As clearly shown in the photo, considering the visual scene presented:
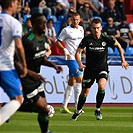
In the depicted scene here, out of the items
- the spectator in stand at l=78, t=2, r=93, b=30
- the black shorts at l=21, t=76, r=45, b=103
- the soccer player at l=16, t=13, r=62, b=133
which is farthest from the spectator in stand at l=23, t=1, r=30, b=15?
the black shorts at l=21, t=76, r=45, b=103

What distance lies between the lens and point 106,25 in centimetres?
2253

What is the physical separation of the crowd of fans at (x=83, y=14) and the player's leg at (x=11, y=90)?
12.4 meters

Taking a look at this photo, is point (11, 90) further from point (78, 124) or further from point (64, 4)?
point (64, 4)

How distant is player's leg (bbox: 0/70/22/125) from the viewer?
29.4 ft

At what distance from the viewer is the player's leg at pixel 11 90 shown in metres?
8.97

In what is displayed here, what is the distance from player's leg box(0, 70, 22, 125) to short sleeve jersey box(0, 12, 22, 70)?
107 mm

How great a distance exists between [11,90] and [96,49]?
473cm

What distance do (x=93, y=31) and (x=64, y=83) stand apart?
5272 millimetres

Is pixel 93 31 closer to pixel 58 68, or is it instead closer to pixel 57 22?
pixel 58 68

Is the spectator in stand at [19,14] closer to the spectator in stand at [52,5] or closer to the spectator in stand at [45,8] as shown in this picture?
the spectator in stand at [45,8]

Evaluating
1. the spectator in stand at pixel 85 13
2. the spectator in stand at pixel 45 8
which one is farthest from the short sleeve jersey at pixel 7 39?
the spectator in stand at pixel 45 8

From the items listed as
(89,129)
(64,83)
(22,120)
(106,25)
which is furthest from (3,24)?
(106,25)

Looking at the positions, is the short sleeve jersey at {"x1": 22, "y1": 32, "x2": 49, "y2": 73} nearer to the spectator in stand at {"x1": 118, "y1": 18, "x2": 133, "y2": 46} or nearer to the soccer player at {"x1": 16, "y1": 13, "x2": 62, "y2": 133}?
the soccer player at {"x1": 16, "y1": 13, "x2": 62, "y2": 133}

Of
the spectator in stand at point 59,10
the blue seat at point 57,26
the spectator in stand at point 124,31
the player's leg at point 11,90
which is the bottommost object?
the spectator in stand at point 124,31
